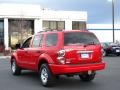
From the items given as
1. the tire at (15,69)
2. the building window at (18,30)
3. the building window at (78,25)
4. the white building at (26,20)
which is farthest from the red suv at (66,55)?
the building window at (78,25)

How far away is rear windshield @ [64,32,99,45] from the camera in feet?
39.3

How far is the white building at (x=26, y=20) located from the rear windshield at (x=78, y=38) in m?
33.2

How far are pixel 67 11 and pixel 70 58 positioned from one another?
40.0 meters

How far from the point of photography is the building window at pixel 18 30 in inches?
1858

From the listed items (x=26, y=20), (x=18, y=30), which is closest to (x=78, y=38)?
(x=26, y=20)

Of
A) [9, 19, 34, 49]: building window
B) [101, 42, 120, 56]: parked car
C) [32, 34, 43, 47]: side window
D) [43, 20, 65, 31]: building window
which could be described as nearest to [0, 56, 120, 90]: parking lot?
[32, 34, 43, 47]: side window

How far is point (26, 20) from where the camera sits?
47.6 m

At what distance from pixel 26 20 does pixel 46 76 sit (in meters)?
35.8

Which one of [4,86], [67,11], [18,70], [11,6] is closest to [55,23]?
[67,11]

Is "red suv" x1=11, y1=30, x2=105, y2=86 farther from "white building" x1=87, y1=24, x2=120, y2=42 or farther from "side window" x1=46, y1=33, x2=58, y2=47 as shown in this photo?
"white building" x1=87, y1=24, x2=120, y2=42

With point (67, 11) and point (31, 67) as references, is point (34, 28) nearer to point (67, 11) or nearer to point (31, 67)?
point (67, 11)

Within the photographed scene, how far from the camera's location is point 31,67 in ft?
44.7

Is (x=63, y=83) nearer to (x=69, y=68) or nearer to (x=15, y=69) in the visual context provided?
(x=69, y=68)

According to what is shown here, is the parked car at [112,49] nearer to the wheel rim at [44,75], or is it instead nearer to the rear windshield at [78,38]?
the rear windshield at [78,38]
